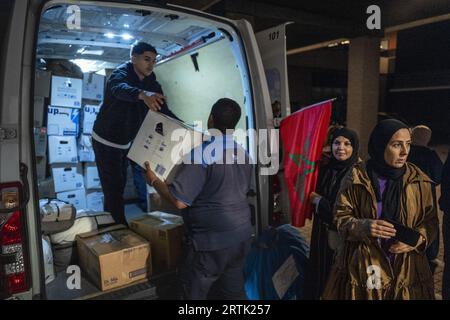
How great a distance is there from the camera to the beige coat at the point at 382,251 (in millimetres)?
1828

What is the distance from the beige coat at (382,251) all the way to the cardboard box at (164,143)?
1057mm

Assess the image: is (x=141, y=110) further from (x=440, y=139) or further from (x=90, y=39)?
(x=440, y=139)

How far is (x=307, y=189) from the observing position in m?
2.29

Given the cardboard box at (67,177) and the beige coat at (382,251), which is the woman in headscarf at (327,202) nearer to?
the beige coat at (382,251)

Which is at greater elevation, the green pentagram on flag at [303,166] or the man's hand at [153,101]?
the man's hand at [153,101]

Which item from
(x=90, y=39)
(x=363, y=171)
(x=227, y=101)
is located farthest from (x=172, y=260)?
(x=90, y=39)

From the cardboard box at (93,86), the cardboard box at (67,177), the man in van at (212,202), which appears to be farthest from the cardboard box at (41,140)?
the man in van at (212,202)

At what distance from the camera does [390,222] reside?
1.80m

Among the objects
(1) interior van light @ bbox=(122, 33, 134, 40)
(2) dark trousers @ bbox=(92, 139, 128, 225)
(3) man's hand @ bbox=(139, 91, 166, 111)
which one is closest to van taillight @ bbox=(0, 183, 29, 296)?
(3) man's hand @ bbox=(139, 91, 166, 111)

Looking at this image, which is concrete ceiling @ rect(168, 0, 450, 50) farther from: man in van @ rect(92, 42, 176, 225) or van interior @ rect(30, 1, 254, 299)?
man in van @ rect(92, 42, 176, 225)

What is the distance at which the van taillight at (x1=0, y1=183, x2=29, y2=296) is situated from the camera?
163 centimetres

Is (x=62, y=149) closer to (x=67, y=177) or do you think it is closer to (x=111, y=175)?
(x=67, y=177)

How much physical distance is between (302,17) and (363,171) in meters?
7.14

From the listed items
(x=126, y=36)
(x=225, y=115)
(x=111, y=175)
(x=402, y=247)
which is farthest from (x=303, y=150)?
(x=126, y=36)
